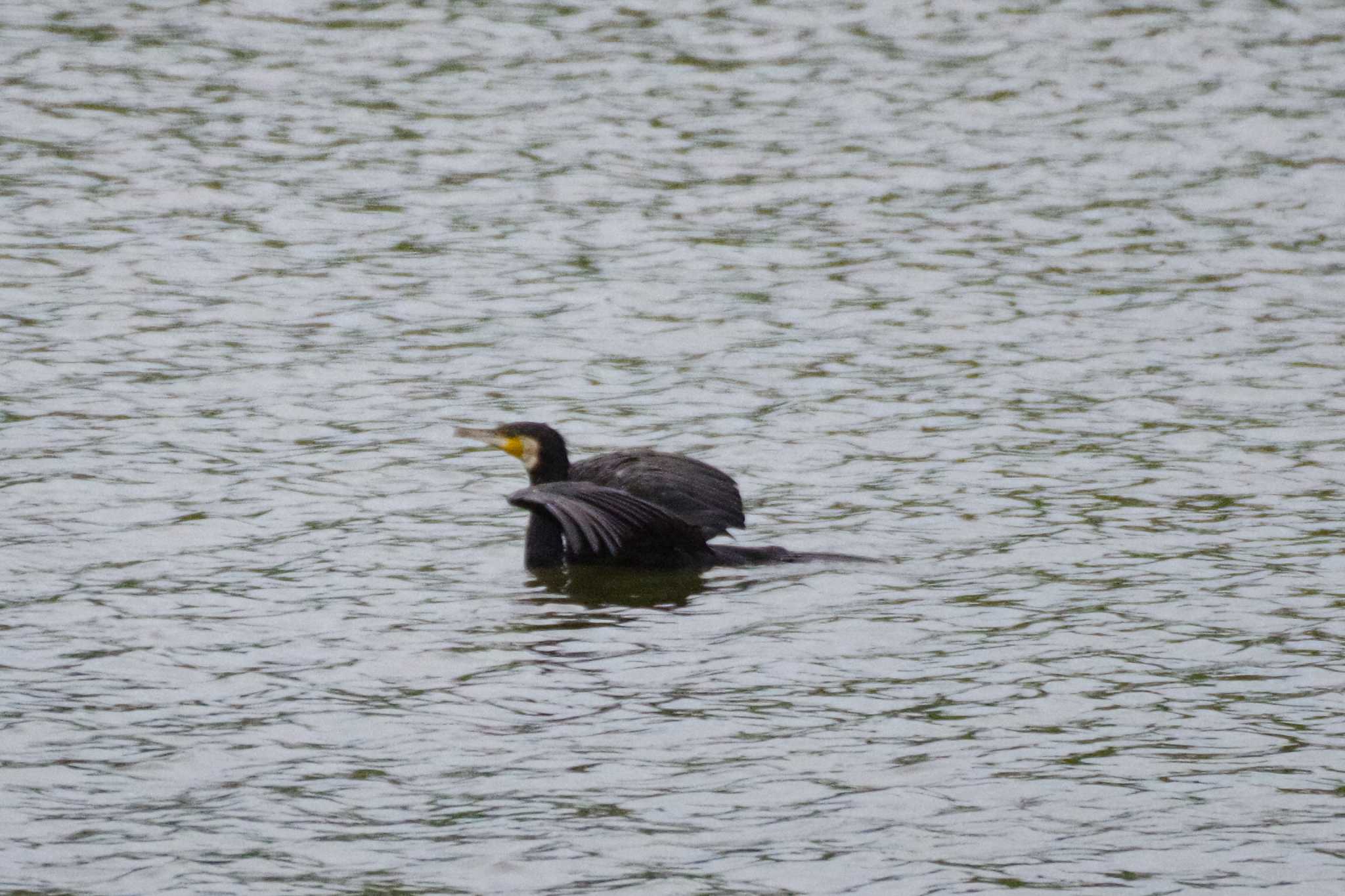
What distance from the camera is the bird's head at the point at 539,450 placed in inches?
398

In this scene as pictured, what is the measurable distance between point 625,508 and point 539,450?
75 cm

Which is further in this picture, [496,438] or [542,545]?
[496,438]

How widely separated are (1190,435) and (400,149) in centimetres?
794

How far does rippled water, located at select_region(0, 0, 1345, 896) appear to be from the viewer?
714cm

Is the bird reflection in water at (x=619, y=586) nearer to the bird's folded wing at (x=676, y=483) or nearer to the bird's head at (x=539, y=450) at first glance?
the bird's folded wing at (x=676, y=483)

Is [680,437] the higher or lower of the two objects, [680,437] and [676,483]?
the lower

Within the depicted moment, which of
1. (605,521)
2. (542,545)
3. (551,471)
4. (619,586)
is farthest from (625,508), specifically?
(551,471)

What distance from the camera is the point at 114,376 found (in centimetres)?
1243

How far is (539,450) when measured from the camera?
10.1 m

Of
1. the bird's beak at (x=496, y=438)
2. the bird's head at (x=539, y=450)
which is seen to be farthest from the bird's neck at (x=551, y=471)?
the bird's beak at (x=496, y=438)

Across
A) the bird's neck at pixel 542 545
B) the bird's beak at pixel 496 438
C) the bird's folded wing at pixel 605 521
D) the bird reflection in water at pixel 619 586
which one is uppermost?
the bird's beak at pixel 496 438

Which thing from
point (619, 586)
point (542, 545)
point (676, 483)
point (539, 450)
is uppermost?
point (539, 450)

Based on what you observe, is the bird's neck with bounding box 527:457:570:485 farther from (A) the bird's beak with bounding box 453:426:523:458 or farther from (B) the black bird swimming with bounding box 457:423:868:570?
(A) the bird's beak with bounding box 453:426:523:458

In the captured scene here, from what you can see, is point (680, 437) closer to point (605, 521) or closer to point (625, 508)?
point (625, 508)
